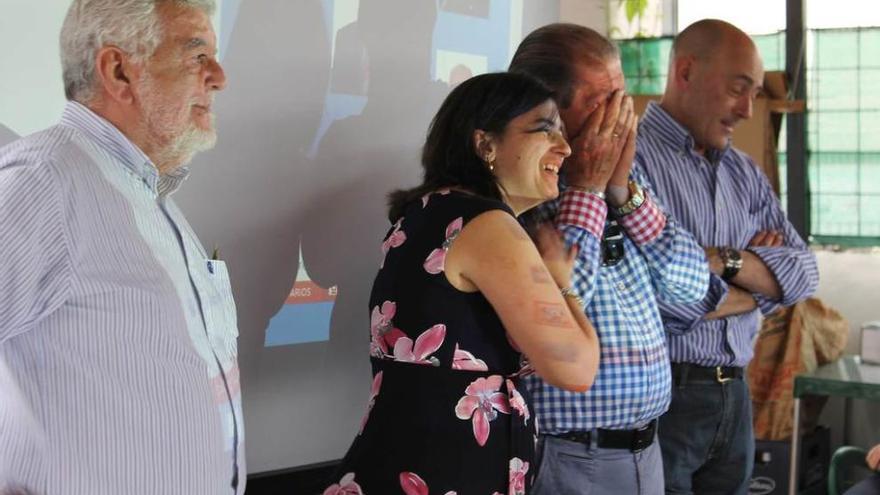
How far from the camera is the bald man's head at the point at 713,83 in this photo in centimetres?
247

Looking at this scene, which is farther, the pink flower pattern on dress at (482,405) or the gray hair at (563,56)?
the gray hair at (563,56)

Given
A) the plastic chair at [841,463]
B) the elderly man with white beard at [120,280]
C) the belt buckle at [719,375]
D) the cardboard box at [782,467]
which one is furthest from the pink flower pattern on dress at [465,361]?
the cardboard box at [782,467]

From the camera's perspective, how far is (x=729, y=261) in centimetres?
234

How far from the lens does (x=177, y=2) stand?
147 centimetres

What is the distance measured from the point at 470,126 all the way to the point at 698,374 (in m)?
0.90

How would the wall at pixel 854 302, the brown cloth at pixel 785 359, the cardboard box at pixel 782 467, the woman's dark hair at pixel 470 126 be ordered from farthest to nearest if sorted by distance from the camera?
the wall at pixel 854 302, the brown cloth at pixel 785 359, the cardboard box at pixel 782 467, the woman's dark hair at pixel 470 126

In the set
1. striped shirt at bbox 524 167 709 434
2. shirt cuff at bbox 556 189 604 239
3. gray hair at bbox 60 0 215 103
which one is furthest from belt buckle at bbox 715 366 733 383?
gray hair at bbox 60 0 215 103

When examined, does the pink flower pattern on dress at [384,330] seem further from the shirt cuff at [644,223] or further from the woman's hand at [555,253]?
the shirt cuff at [644,223]

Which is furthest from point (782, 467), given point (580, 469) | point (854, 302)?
point (580, 469)

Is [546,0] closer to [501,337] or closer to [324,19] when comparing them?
[324,19]

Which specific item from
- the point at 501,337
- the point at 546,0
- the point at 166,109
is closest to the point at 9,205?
the point at 166,109

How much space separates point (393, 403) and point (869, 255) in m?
3.81

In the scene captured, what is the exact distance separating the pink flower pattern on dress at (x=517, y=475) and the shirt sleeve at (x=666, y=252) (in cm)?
57

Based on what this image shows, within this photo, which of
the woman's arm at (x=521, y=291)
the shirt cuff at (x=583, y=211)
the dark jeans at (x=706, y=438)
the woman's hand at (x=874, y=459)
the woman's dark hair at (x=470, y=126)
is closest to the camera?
the woman's arm at (x=521, y=291)
